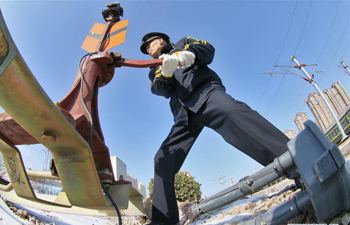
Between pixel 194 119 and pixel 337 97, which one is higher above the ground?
pixel 337 97

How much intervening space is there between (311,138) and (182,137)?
109 centimetres

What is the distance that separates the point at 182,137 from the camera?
183 cm

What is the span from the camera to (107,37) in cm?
193

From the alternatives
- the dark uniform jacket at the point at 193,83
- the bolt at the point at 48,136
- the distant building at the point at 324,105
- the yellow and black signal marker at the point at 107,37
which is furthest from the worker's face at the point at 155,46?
the distant building at the point at 324,105

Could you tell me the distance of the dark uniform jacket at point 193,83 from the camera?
1.62 metres

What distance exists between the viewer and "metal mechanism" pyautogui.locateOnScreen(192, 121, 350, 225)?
2.67 ft

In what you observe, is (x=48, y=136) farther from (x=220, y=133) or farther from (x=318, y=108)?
(x=318, y=108)

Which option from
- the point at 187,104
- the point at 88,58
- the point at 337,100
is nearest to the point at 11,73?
the point at 88,58

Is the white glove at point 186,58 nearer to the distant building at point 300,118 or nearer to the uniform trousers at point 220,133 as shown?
the uniform trousers at point 220,133

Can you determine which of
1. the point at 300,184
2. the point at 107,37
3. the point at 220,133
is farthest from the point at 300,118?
the point at 107,37

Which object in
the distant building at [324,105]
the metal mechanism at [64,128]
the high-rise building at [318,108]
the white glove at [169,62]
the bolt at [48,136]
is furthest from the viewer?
the high-rise building at [318,108]

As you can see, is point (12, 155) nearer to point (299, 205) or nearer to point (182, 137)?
point (182, 137)

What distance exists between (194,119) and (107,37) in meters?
1.17

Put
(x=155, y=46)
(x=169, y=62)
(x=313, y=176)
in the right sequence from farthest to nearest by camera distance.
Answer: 1. (x=155, y=46)
2. (x=169, y=62)
3. (x=313, y=176)
